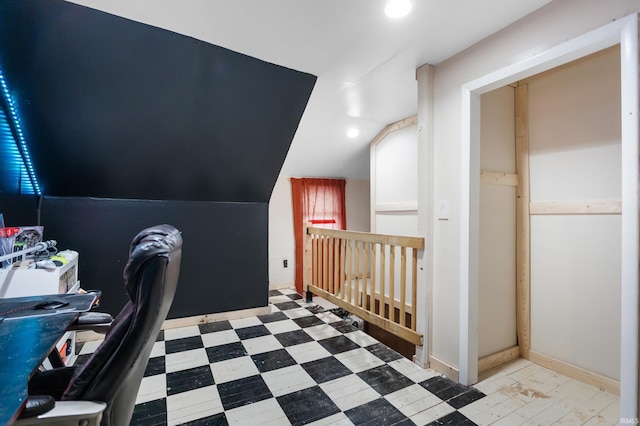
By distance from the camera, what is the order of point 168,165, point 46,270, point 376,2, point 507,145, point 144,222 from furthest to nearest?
1. point 144,222
2. point 168,165
3. point 507,145
4. point 46,270
5. point 376,2

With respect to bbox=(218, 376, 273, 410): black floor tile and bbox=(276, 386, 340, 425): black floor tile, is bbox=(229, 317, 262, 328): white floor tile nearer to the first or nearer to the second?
bbox=(218, 376, 273, 410): black floor tile

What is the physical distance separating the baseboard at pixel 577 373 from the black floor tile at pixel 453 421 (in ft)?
3.39

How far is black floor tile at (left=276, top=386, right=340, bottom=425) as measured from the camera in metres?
1.59

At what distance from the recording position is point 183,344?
2.48m

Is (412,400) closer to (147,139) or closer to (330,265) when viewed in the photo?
(330,265)

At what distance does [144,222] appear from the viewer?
8.96 feet

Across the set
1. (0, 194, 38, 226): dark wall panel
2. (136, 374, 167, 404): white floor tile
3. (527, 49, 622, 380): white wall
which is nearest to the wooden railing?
(527, 49, 622, 380): white wall

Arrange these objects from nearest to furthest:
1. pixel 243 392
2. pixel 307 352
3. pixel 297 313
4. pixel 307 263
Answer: pixel 243 392, pixel 307 352, pixel 297 313, pixel 307 263

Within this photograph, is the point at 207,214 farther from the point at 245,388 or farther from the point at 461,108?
the point at 461,108

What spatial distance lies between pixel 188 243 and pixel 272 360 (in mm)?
1433

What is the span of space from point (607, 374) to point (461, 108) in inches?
77.2

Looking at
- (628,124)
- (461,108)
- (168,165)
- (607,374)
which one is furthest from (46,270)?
(607,374)

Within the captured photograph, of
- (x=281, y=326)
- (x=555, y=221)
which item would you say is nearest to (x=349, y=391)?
(x=281, y=326)

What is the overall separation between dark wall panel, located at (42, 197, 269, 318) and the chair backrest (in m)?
2.21
